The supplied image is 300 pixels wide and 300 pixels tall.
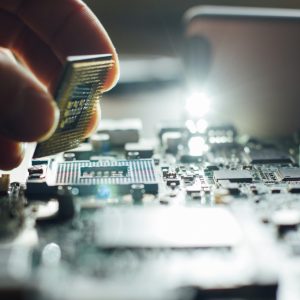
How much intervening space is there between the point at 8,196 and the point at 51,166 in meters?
0.18

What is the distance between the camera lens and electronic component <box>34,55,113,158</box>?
5.01 feet

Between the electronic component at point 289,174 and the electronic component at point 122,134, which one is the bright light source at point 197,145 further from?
the electronic component at point 289,174

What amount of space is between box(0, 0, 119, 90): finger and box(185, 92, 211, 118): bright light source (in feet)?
2.54

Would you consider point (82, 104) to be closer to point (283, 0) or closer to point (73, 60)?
point (73, 60)

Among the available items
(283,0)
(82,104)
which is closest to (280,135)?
(82,104)

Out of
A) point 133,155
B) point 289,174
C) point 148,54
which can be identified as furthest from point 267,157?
point 148,54

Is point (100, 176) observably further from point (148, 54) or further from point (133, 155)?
point (148, 54)

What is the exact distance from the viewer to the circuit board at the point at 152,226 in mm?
1255

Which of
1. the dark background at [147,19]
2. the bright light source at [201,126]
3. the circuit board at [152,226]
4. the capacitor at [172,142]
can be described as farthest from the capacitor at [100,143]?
the dark background at [147,19]

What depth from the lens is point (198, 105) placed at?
274cm

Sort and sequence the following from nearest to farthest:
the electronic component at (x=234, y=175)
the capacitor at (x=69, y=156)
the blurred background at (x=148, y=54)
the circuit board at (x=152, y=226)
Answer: the circuit board at (x=152, y=226) < the electronic component at (x=234, y=175) < the capacitor at (x=69, y=156) < the blurred background at (x=148, y=54)

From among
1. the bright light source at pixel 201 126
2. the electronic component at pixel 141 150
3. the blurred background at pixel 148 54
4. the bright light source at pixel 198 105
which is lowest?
the electronic component at pixel 141 150

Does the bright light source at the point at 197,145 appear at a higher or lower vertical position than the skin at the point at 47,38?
lower

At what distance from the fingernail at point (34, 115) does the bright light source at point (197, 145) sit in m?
0.66
